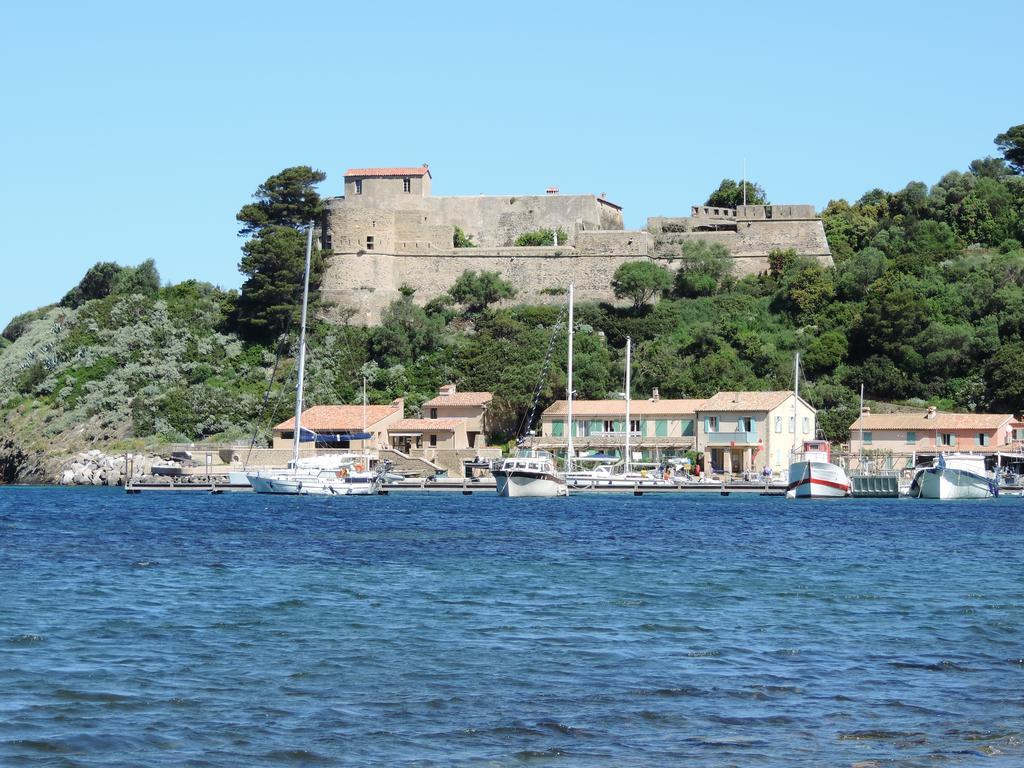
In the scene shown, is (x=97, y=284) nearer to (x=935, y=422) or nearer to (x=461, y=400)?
(x=461, y=400)

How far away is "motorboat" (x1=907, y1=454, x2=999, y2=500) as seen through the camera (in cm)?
4866

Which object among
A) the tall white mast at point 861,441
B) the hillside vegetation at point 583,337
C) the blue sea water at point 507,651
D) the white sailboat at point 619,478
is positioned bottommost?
the blue sea water at point 507,651

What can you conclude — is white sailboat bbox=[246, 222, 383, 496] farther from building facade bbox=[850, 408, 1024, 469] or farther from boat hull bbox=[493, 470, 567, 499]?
building facade bbox=[850, 408, 1024, 469]

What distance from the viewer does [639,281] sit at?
218 feet

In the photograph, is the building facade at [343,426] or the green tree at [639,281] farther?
the green tree at [639,281]

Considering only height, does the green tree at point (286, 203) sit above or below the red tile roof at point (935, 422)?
above

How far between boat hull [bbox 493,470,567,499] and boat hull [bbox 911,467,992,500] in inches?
493

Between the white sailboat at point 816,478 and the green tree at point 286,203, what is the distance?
2996 centimetres

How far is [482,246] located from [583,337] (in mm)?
11739

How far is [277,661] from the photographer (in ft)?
50.1

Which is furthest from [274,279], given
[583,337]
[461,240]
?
[583,337]

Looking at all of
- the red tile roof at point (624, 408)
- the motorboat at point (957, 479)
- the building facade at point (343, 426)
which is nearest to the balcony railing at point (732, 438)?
the red tile roof at point (624, 408)

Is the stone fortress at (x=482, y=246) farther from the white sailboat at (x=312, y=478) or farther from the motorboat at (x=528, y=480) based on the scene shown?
the motorboat at (x=528, y=480)

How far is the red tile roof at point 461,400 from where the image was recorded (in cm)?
5769
